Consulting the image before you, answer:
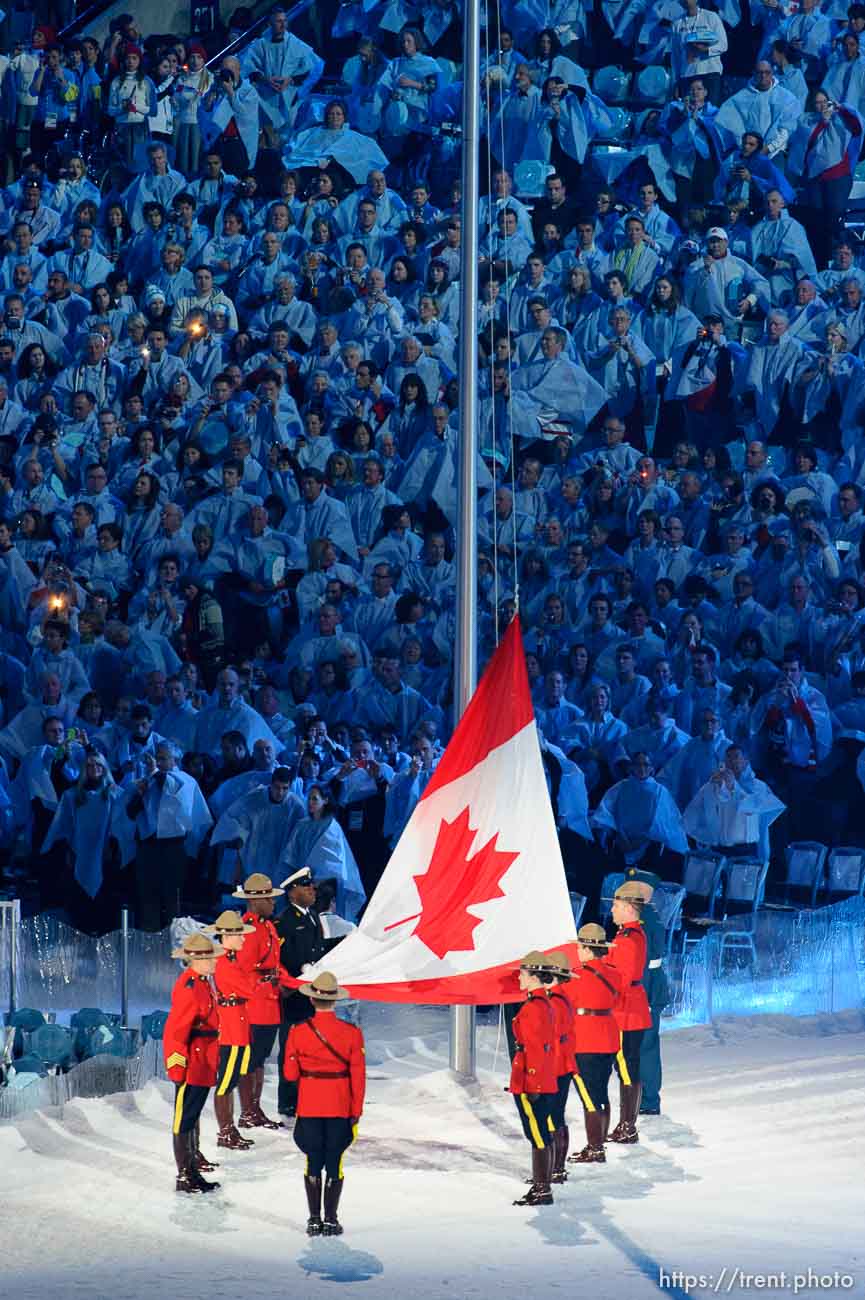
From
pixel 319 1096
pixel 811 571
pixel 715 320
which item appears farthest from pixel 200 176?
pixel 319 1096

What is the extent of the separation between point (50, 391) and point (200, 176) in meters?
2.60

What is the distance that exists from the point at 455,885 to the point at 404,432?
8.78 metres

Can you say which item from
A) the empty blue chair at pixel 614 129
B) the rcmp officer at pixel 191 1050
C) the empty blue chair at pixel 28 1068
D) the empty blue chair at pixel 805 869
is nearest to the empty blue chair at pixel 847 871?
the empty blue chair at pixel 805 869

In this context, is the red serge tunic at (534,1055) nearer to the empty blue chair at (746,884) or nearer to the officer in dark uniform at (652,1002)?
the officer in dark uniform at (652,1002)

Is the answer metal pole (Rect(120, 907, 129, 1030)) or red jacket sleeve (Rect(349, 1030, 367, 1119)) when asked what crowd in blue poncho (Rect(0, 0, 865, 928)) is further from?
red jacket sleeve (Rect(349, 1030, 367, 1119))

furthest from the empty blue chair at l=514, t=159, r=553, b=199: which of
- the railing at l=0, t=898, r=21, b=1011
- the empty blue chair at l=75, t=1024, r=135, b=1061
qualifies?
the empty blue chair at l=75, t=1024, r=135, b=1061

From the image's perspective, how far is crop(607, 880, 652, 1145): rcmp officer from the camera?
9.51 metres

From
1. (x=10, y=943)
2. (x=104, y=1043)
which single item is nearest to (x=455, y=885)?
(x=104, y=1043)

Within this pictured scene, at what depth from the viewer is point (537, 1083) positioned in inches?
332

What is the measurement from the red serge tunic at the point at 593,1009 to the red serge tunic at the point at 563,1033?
0.42m

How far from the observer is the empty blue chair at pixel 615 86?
19.5 m

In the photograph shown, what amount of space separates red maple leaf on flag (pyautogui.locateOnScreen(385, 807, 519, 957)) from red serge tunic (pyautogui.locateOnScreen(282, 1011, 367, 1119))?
159cm

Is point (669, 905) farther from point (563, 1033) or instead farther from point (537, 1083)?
point (537, 1083)

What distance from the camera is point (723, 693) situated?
16.0 m
